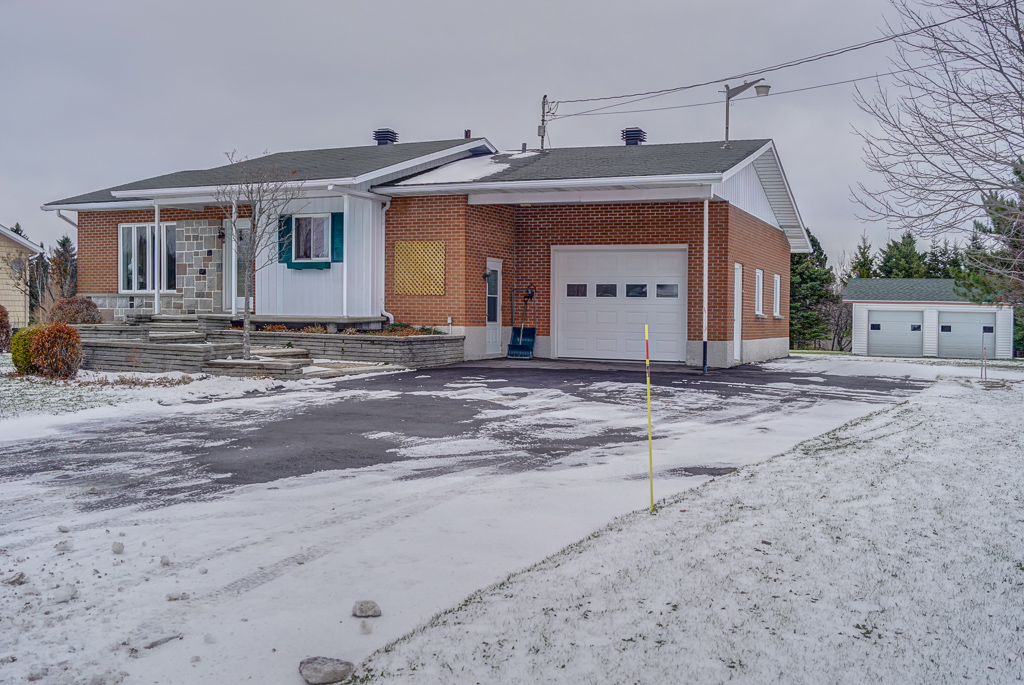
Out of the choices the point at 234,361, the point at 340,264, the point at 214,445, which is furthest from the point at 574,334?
the point at 214,445

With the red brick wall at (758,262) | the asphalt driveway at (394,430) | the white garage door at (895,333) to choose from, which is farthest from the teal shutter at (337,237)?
the white garage door at (895,333)

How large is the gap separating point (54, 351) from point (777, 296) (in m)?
18.8

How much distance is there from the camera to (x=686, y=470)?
7207 mm

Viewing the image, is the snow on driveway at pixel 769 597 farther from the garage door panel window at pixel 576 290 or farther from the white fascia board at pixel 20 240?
the white fascia board at pixel 20 240

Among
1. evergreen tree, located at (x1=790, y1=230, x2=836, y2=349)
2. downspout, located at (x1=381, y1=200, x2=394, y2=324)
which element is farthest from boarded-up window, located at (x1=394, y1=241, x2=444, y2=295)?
evergreen tree, located at (x1=790, y1=230, x2=836, y2=349)

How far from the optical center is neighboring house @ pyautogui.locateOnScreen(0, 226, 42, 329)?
27422 millimetres

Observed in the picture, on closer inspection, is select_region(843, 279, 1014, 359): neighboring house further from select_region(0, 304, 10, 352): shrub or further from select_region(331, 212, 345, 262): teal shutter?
select_region(0, 304, 10, 352): shrub

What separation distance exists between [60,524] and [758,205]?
19.2 metres

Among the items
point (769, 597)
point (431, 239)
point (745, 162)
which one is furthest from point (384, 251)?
point (769, 597)

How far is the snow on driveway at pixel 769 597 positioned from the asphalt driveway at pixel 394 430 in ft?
5.74

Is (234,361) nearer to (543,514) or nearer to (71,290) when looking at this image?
(543,514)

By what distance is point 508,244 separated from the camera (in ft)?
65.3

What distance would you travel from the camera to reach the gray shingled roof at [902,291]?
A: 106 ft

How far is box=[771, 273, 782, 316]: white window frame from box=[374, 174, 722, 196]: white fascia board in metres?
8.90
